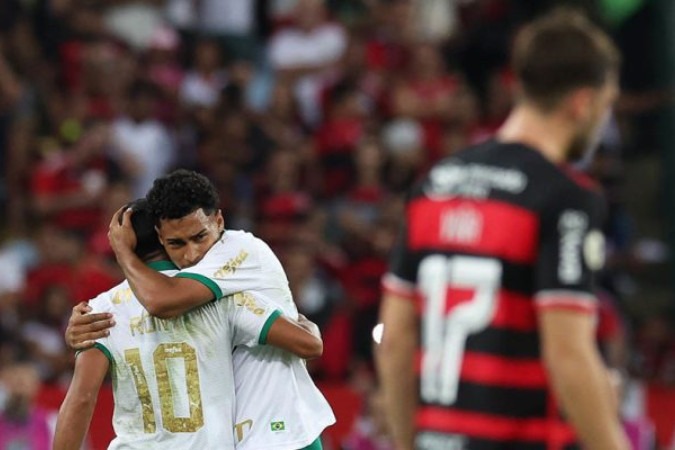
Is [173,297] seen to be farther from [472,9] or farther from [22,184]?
[472,9]

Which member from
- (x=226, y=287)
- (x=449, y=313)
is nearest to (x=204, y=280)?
(x=226, y=287)

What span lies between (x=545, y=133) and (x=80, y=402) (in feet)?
7.65

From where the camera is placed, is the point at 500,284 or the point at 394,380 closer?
the point at 500,284

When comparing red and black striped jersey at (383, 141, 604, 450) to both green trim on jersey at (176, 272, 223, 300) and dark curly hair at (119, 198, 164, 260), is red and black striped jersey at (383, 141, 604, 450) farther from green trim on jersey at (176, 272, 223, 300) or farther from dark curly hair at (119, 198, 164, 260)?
dark curly hair at (119, 198, 164, 260)

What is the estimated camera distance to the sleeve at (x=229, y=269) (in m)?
5.66

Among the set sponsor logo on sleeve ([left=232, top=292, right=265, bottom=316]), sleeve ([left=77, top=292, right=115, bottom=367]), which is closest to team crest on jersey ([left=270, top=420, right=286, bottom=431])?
sponsor logo on sleeve ([left=232, top=292, right=265, bottom=316])

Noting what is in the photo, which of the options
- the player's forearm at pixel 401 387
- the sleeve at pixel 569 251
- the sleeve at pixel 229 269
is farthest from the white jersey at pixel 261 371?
the sleeve at pixel 569 251

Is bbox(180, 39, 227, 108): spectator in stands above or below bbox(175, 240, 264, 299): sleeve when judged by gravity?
above

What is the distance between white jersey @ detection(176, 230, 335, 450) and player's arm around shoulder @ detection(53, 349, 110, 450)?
0.51 metres

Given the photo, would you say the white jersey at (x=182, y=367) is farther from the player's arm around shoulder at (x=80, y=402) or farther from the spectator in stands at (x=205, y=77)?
the spectator in stands at (x=205, y=77)

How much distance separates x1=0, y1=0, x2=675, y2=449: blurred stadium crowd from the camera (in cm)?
1208

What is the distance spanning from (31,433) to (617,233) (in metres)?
6.44

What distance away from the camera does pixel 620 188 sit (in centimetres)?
1476

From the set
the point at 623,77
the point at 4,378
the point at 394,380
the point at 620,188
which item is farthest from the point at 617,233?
the point at 394,380
